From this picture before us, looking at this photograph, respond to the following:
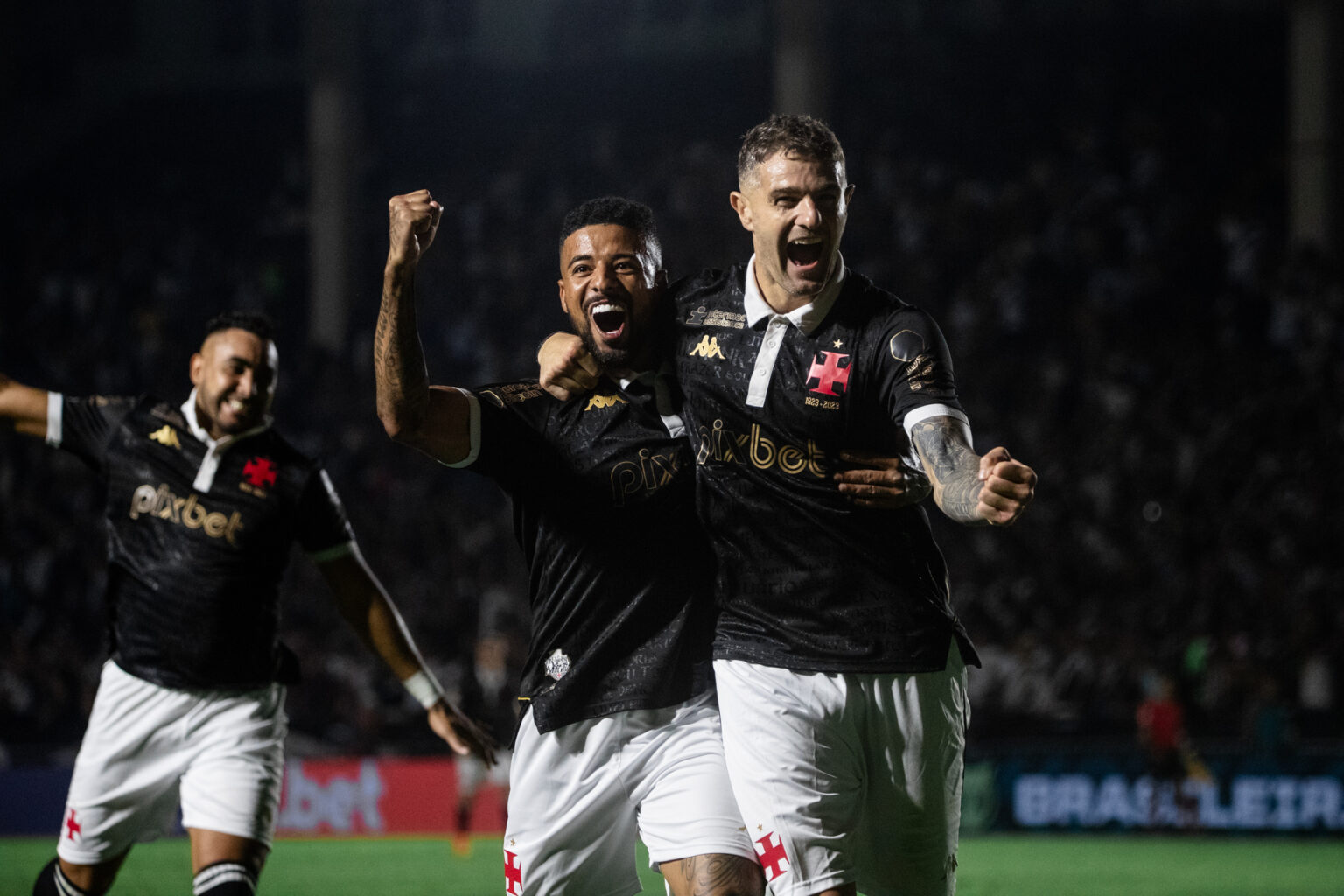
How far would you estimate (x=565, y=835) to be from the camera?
4.58 m

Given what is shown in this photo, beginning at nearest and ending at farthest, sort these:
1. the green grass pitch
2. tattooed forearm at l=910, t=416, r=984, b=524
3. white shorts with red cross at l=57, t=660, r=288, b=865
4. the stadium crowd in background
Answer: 1. tattooed forearm at l=910, t=416, r=984, b=524
2. white shorts with red cross at l=57, t=660, r=288, b=865
3. the green grass pitch
4. the stadium crowd in background

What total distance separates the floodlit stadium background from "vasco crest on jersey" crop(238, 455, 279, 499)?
945 centimetres

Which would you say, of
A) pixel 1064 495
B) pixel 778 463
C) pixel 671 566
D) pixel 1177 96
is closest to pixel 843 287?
pixel 778 463

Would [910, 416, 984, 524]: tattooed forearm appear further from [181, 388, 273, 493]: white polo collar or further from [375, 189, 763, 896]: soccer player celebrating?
[181, 388, 273, 493]: white polo collar

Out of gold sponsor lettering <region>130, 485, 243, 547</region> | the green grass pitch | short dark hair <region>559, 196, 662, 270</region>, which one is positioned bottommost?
the green grass pitch

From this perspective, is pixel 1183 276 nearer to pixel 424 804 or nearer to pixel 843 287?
pixel 424 804

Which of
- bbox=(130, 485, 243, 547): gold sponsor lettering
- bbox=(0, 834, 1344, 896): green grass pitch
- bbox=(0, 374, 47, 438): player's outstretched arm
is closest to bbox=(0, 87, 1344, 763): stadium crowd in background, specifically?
bbox=(0, 834, 1344, 896): green grass pitch

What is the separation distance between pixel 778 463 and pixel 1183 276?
45.4 ft

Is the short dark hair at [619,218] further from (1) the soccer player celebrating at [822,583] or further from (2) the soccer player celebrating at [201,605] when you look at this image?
(2) the soccer player celebrating at [201,605]

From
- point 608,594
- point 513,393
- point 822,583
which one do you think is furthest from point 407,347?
point 822,583

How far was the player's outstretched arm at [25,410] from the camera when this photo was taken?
5.72 m

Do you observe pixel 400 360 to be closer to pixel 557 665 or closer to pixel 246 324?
pixel 557 665

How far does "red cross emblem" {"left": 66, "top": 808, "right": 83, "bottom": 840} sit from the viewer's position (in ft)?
18.0

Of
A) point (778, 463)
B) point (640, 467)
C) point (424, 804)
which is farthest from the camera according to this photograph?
point (424, 804)
